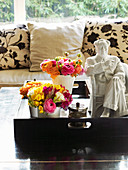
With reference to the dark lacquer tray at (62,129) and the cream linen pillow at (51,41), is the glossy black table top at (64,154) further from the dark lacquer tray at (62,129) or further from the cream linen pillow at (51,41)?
the cream linen pillow at (51,41)

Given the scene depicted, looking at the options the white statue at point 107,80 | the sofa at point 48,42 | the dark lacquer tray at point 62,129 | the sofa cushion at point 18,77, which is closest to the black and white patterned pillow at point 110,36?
the sofa at point 48,42

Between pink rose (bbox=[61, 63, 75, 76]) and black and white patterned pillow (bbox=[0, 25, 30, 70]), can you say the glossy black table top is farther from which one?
black and white patterned pillow (bbox=[0, 25, 30, 70])

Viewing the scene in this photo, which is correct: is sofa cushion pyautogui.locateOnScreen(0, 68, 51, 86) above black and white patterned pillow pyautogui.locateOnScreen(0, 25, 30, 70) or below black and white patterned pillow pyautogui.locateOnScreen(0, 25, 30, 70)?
below

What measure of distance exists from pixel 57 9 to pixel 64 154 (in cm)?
274

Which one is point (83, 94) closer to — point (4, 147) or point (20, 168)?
point (4, 147)

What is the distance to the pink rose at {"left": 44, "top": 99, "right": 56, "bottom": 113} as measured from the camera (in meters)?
1.33

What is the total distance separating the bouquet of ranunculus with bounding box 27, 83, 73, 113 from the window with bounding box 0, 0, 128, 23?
2.46m

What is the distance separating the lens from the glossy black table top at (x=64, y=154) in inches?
44.2

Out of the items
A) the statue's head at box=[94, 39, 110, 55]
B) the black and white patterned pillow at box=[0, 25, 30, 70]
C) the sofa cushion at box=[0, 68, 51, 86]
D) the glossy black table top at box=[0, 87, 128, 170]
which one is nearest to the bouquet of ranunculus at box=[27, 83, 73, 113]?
the glossy black table top at box=[0, 87, 128, 170]

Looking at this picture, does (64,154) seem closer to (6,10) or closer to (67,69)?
(67,69)

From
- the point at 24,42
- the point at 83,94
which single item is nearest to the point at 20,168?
the point at 83,94

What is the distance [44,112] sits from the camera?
136cm

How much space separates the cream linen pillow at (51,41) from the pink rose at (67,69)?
1415 mm

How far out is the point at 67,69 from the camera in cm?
165
